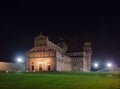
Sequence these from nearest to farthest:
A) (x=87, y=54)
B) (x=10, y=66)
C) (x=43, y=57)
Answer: (x=10, y=66) < (x=43, y=57) < (x=87, y=54)

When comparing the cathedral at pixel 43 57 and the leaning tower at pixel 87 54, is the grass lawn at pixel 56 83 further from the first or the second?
the leaning tower at pixel 87 54

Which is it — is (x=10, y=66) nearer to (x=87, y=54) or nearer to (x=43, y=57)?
(x=43, y=57)

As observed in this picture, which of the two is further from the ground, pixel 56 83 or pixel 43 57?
pixel 43 57

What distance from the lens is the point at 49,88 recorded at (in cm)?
2000

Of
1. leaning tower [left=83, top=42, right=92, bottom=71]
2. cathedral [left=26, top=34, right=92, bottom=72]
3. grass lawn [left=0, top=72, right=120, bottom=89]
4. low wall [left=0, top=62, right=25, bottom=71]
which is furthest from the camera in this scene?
leaning tower [left=83, top=42, right=92, bottom=71]

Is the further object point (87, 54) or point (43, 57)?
point (87, 54)

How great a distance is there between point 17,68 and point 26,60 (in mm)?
6072

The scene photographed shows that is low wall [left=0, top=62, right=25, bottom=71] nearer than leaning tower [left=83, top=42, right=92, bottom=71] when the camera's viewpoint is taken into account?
Yes

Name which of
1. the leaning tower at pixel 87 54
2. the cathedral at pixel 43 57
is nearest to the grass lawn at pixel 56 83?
the cathedral at pixel 43 57

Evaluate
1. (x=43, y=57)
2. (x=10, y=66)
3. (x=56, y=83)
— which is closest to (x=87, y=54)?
(x=43, y=57)

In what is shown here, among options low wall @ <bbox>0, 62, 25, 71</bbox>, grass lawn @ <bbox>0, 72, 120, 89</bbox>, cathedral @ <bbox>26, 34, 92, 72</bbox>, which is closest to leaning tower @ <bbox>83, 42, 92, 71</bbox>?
cathedral @ <bbox>26, 34, 92, 72</bbox>

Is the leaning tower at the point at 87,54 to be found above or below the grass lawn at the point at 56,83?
above

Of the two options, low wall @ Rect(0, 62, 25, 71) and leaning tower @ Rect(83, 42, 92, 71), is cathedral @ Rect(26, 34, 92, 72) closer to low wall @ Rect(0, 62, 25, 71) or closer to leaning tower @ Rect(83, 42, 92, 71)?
low wall @ Rect(0, 62, 25, 71)

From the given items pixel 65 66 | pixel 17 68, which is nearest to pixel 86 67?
pixel 65 66
